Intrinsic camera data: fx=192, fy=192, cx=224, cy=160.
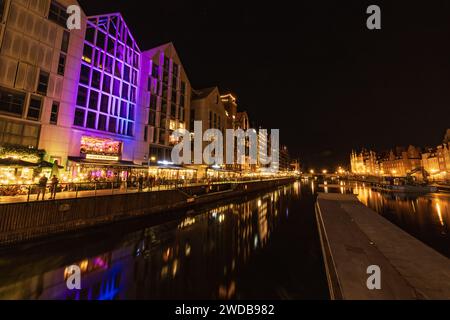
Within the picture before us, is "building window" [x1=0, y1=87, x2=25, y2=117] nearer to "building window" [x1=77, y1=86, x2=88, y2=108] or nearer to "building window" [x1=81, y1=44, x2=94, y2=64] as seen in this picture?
"building window" [x1=77, y1=86, x2=88, y2=108]

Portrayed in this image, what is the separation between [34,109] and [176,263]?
85.5ft

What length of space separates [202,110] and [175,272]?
1992 inches

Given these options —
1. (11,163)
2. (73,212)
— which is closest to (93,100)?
(11,163)

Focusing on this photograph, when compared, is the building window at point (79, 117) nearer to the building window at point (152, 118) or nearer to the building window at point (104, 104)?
the building window at point (104, 104)

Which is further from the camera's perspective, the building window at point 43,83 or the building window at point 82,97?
the building window at point 82,97

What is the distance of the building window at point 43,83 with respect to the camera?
23.4m

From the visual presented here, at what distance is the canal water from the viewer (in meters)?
8.64

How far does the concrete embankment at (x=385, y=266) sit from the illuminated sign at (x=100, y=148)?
103ft

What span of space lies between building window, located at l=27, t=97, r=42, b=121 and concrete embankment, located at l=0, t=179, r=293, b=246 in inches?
629

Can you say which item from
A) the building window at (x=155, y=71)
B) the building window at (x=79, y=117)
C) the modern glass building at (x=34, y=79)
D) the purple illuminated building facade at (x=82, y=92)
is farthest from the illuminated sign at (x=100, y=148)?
the building window at (x=155, y=71)

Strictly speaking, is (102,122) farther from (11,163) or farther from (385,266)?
(385,266)

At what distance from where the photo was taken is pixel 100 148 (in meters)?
30.1

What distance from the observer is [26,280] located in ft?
29.1

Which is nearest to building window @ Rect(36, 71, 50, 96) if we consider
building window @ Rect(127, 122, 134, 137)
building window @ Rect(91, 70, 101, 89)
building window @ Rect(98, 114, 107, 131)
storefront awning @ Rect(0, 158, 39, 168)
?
building window @ Rect(91, 70, 101, 89)
